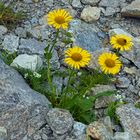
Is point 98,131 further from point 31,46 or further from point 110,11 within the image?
point 110,11

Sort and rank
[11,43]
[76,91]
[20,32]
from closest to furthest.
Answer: [76,91], [11,43], [20,32]

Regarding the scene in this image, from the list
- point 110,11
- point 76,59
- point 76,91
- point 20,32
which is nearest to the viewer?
point 76,59

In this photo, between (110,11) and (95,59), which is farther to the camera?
(110,11)

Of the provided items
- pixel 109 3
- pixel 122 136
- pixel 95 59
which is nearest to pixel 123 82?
pixel 95 59

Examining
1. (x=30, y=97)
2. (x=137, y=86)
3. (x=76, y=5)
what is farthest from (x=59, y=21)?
(x=76, y=5)

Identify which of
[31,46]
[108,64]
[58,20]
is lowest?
[31,46]

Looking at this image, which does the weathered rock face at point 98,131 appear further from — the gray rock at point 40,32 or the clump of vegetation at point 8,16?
the clump of vegetation at point 8,16

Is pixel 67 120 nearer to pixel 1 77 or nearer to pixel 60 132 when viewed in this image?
pixel 60 132
